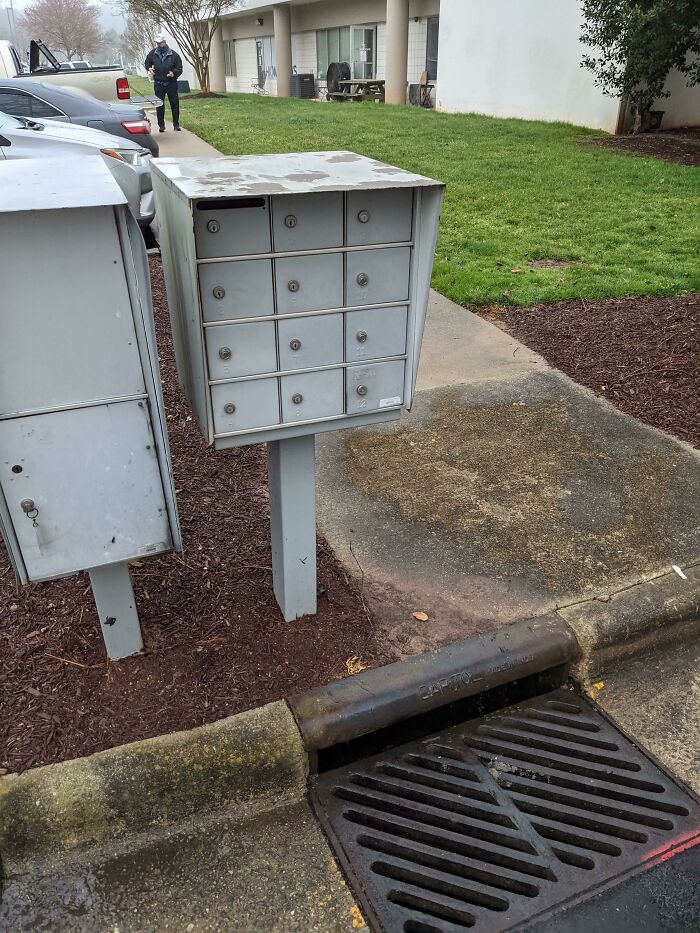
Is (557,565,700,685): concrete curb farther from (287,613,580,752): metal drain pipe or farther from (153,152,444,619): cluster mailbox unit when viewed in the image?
(153,152,444,619): cluster mailbox unit

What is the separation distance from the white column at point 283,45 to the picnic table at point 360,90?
4.45 meters

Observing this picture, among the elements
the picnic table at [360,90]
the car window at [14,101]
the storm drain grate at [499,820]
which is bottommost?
the storm drain grate at [499,820]

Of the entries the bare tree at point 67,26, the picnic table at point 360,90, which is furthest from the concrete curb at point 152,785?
the bare tree at point 67,26

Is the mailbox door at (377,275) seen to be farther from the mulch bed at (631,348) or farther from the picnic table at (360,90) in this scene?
the picnic table at (360,90)

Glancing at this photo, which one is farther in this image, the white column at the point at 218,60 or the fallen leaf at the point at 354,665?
the white column at the point at 218,60

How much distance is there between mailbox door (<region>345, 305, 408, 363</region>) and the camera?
2.16 metres

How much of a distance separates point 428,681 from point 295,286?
131 centimetres

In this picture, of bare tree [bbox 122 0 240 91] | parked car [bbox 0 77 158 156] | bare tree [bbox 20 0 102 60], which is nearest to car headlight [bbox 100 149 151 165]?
parked car [bbox 0 77 158 156]

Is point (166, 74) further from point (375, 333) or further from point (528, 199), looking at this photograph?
point (375, 333)

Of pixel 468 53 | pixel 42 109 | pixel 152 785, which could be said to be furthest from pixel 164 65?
pixel 152 785

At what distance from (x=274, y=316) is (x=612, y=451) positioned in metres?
2.42

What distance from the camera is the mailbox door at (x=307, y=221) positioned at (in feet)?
6.31

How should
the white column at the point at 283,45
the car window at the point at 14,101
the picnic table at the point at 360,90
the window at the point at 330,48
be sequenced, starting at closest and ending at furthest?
the car window at the point at 14,101
the picnic table at the point at 360,90
the window at the point at 330,48
the white column at the point at 283,45

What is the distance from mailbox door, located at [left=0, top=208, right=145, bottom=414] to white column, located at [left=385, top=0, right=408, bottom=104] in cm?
2277
